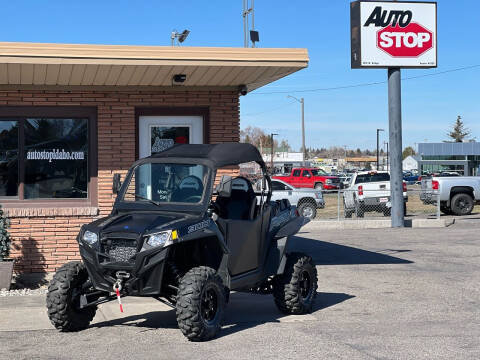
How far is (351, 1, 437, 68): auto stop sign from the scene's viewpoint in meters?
23.5

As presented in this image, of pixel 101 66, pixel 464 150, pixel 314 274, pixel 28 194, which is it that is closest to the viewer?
pixel 314 274

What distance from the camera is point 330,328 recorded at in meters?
8.70

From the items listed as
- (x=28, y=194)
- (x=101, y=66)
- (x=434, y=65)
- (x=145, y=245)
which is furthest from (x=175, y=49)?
(x=434, y=65)

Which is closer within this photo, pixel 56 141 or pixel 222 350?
pixel 222 350

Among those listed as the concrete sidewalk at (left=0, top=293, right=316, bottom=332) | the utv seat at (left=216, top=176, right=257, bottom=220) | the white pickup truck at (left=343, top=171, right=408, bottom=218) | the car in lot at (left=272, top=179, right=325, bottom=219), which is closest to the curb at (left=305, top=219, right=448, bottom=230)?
the white pickup truck at (left=343, top=171, right=408, bottom=218)

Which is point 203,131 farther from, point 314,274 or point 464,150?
point 464,150

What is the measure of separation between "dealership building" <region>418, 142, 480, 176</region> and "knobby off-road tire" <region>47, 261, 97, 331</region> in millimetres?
92761

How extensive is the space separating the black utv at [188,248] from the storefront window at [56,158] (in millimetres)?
4759

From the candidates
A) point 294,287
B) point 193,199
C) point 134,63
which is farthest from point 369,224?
point 193,199

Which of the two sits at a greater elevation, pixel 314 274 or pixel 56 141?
pixel 56 141

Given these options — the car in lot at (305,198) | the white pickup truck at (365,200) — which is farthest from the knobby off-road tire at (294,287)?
the car in lot at (305,198)

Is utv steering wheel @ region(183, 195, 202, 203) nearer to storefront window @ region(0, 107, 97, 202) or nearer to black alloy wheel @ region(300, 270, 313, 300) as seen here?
black alloy wheel @ region(300, 270, 313, 300)

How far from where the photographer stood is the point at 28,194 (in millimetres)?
13500

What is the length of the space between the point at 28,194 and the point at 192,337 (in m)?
6.69
